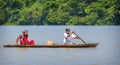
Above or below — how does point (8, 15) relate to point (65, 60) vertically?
below

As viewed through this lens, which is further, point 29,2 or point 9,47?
point 29,2

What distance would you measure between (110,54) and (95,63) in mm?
3776

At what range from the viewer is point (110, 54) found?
23.4 metres

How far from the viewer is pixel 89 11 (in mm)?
62406

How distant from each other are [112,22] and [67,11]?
5.34 meters

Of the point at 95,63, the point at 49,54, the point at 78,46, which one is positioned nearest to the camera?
the point at 95,63

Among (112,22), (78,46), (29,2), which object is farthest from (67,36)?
(29,2)

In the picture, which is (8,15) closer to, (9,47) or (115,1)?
(115,1)

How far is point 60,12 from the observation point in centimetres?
6359

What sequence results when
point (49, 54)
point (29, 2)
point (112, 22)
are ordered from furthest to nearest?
point (29, 2) < point (112, 22) < point (49, 54)

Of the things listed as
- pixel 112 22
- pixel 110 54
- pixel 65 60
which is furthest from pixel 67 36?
pixel 112 22

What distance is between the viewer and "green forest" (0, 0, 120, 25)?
6147 cm

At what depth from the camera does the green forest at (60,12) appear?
2420 inches

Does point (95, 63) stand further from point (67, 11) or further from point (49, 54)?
point (67, 11)
